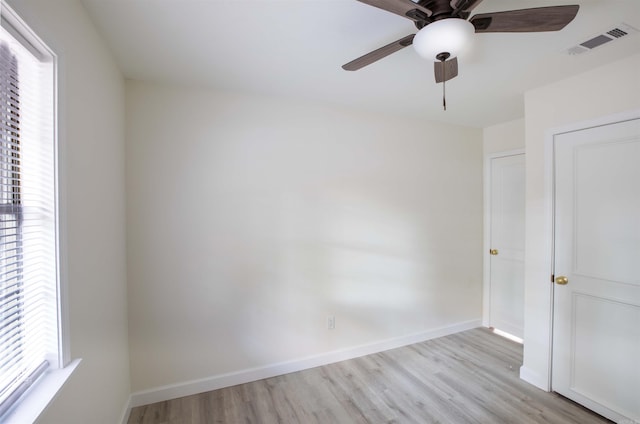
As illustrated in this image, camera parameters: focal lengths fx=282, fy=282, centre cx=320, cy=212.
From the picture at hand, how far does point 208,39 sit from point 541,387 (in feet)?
11.6

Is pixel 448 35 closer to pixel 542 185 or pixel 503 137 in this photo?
pixel 542 185

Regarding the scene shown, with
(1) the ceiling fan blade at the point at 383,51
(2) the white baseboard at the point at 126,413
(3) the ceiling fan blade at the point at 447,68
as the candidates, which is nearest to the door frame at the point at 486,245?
(3) the ceiling fan blade at the point at 447,68

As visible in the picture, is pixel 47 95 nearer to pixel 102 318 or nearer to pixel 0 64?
pixel 0 64

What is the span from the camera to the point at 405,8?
1.13 meters

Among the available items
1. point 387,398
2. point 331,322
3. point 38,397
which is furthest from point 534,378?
point 38,397

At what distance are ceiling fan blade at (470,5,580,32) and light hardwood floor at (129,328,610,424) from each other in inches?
93.4

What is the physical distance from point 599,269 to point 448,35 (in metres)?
2.09

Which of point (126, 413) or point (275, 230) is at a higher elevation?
point (275, 230)

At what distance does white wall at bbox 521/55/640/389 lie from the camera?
2078 millimetres

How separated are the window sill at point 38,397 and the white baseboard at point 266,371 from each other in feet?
3.88

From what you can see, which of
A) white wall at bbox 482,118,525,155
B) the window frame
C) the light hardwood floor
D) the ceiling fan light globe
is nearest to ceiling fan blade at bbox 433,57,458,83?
the ceiling fan light globe

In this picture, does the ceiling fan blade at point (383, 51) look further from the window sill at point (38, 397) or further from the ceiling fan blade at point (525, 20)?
the window sill at point (38, 397)

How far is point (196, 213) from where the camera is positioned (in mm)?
2270

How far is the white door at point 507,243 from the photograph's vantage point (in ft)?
10.3
